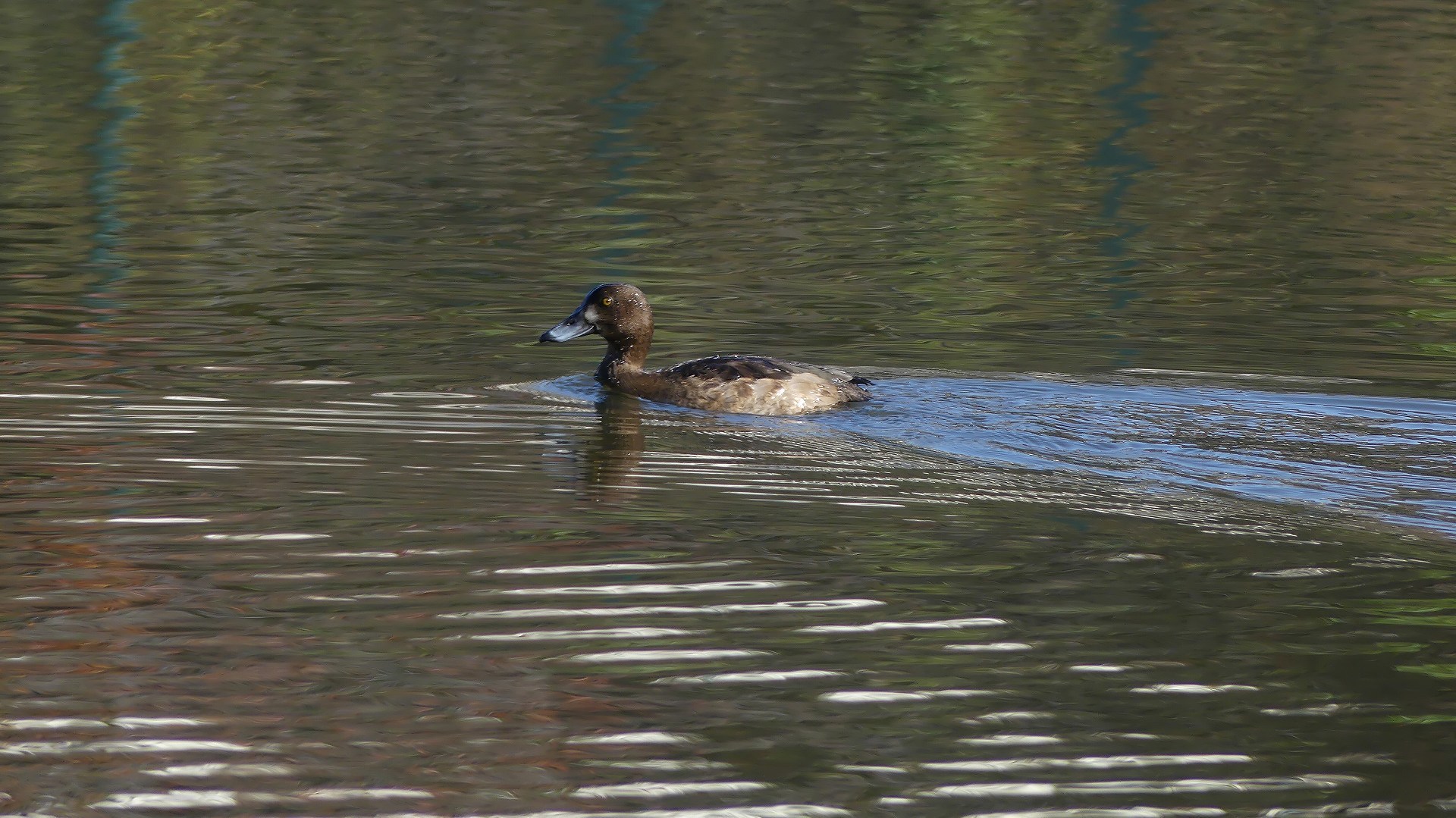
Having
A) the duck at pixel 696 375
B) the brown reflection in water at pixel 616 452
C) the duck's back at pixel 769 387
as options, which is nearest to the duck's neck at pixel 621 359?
the duck at pixel 696 375

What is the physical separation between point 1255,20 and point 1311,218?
1876 cm

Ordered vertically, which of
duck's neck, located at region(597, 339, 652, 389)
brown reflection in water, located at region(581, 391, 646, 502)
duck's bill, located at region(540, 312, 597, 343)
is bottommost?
brown reflection in water, located at region(581, 391, 646, 502)

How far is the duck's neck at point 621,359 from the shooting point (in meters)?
12.0

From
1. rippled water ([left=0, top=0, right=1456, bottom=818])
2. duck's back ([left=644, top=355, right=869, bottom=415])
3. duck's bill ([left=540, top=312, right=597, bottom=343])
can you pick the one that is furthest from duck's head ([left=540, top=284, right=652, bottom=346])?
duck's back ([left=644, top=355, right=869, bottom=415])

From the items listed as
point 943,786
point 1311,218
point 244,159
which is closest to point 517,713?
point 943,786

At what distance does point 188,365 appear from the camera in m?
11.7

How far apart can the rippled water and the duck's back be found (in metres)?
0.14

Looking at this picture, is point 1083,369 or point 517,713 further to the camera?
point 1083,369

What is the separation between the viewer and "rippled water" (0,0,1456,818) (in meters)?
5.88

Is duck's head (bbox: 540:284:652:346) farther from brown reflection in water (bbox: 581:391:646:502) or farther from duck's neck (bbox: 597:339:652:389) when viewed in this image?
brown reflection in water (bbox: 581:391:646:502)

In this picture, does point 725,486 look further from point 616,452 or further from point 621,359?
point 621,359

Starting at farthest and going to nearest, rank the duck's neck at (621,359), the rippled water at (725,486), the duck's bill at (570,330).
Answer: the duck's bill at (570,330) → the duck's neck at (621,359) → the rippled water at (725,486)

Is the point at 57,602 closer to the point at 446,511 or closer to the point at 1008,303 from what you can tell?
the point at 446,511

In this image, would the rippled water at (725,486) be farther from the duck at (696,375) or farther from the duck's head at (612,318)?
the duck's head at (612,318)
